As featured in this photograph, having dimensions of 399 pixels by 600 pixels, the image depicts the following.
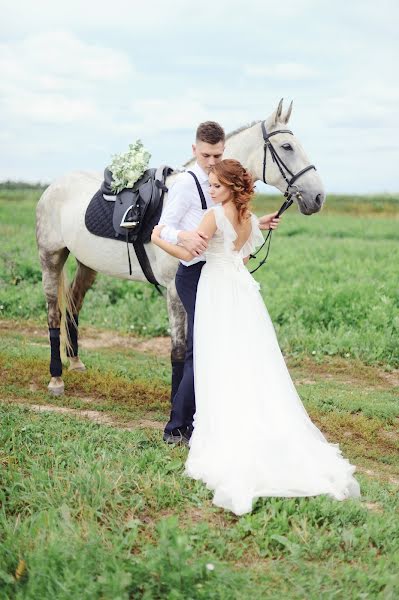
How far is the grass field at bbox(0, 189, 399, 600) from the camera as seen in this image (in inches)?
144

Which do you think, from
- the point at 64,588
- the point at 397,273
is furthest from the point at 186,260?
the point at 397,273

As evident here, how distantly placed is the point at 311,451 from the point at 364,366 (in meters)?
5.00

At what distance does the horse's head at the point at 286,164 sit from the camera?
625cm

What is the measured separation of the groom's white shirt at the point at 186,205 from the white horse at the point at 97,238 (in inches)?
42.6

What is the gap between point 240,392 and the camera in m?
4.87

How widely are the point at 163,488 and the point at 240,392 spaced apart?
87 cm

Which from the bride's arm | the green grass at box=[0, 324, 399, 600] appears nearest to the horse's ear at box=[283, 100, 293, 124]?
the bride's arm

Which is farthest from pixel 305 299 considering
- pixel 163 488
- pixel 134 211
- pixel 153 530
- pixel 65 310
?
pixel 153 530

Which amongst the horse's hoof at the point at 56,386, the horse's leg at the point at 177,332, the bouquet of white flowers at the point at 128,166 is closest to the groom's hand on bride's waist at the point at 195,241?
the horse's leg at the point at 177,332

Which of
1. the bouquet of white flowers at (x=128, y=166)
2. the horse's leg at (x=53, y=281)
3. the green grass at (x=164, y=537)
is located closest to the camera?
the green grass at (x=164, y=537)

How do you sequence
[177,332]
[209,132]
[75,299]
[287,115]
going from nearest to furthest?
1. [209,132]
2. [177,332]
3. [287,115]
4. [75,299]

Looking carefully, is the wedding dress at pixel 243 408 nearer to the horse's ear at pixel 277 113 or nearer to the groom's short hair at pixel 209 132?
the groom's short hair at pixel 209 132

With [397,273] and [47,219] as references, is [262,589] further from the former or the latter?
[397,273]

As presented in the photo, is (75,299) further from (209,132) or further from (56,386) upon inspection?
(209,132)
